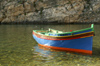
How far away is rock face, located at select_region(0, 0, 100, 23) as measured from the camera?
68.9 metres

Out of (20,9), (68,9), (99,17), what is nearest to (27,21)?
(20,9)

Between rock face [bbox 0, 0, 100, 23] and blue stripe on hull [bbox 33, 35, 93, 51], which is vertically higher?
rock face [bbox 0, 0, 100, 23]

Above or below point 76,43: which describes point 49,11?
above

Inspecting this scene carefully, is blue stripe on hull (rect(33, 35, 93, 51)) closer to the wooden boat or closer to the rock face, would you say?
the wooden boat

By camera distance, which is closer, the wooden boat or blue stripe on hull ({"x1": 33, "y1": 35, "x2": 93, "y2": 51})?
the wooden boat

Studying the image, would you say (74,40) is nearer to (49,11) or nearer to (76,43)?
(76,43)

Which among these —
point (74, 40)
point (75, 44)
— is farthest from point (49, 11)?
point (74, 40)

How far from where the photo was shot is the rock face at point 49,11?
68875 millimetres

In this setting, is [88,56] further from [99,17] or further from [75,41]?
[99,17]

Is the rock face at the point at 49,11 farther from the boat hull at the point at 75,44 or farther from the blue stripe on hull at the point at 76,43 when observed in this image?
the blue stripe on hull at the point at 76,43

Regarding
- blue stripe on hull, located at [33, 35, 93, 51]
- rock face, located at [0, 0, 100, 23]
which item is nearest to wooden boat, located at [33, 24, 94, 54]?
blue stripe on hull, located at [33, 35, 93, 51]

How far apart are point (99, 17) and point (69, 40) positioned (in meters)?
58.8

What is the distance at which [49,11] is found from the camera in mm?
70250

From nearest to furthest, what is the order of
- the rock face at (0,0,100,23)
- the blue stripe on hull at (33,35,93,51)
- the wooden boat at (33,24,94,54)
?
1. the wooden boat at (33,24,94,54)
2. the blue stripe on hull at (33,35,93,51)
3. the rock face at (0,0,100,23)
